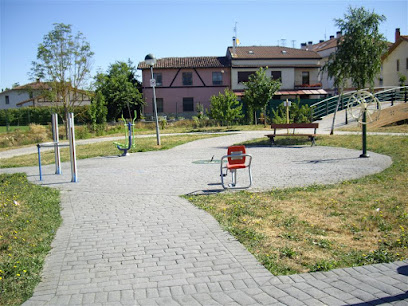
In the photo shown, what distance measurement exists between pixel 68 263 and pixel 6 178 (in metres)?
7.54

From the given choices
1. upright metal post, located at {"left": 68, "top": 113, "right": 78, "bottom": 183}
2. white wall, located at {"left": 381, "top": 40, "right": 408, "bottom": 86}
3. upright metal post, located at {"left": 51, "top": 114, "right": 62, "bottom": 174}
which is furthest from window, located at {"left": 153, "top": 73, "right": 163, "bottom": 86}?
upright metal post, located at {"left": 68, "top": 113, "right": 78, "bottom": 183}

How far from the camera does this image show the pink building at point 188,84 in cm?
4988

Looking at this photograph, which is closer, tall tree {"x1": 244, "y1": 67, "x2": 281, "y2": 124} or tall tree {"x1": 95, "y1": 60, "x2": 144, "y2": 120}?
tall tree {"x1": 244, "y1": 67, "x2": 281, "y2": 124}

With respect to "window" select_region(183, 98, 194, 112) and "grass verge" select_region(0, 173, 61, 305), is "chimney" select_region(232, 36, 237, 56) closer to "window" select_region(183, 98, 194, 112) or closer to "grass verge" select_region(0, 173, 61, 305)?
"window" select_region(183, 98, 194, 112)

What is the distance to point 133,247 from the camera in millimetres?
5484

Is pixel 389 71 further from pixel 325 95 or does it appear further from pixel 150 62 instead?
pixel 150 62

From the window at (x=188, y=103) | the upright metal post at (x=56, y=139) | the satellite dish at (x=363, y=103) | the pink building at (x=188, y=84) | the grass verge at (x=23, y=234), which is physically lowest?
the grass verge at (x=23, y=234)

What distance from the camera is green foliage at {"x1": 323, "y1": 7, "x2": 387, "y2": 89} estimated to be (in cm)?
1914

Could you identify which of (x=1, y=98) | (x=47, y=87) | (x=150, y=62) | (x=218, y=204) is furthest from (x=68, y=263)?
(x=1, y=98)

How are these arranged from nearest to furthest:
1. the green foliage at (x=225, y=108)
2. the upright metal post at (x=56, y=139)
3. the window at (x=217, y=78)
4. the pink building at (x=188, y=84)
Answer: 1. the upright metal post at (x=56, y=139)
2. the green foliage at (x=225, y=108)
3. the pink building at (x=188, y=84)
4. the window at (x=217, y=78)

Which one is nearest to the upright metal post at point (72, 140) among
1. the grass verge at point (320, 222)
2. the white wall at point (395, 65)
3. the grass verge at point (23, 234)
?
the grass verge at point (23, 234)

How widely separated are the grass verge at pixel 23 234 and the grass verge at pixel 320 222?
2.65 meters

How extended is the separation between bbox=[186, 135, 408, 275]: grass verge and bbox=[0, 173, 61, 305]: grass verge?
8.68 ft

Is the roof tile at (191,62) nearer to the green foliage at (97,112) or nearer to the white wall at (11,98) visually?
the green foliage at (97,112)
